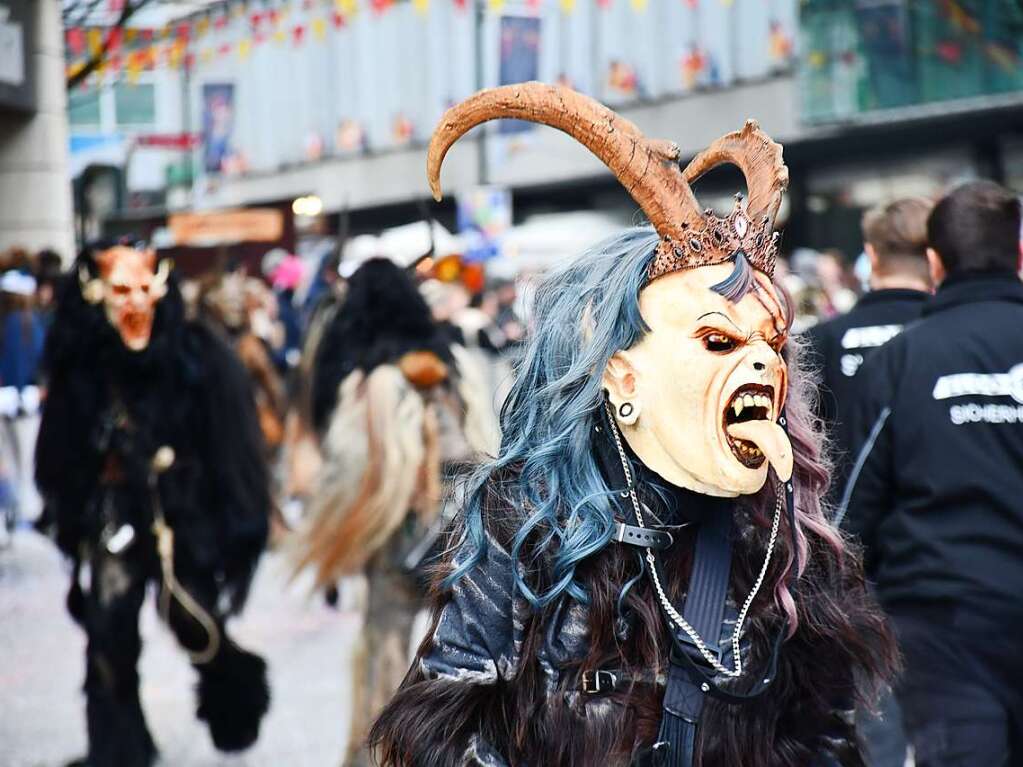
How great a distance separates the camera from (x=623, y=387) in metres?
2.55

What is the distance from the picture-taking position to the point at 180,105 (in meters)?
36.4

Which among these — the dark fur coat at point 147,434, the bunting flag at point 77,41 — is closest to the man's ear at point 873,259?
the dark fur coat at point 147,434

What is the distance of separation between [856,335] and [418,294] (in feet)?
6.23

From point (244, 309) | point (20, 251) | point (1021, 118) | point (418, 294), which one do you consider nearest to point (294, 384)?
point (418, 294)

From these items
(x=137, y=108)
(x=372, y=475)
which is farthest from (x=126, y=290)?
(x=137, y=108)

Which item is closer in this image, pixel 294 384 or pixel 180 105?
pixel 294 384

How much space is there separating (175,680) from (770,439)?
5.20 meters

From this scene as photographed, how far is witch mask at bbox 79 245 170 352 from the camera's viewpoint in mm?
5371

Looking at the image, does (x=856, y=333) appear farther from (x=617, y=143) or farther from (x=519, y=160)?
(x=519, y=160)

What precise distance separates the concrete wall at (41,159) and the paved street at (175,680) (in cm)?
258

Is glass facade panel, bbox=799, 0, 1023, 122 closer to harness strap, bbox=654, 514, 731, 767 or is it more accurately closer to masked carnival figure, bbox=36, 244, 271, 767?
masked carnival figure, bbox=36, 244, 271, 767

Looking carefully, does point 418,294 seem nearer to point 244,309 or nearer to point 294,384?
point 294,384

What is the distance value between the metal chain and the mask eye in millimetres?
219

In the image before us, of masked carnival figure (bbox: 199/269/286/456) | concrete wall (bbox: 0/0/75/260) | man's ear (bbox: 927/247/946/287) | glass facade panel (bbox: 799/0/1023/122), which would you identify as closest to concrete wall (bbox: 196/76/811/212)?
glass facade panel (bbox: 799/0/1023/122)
